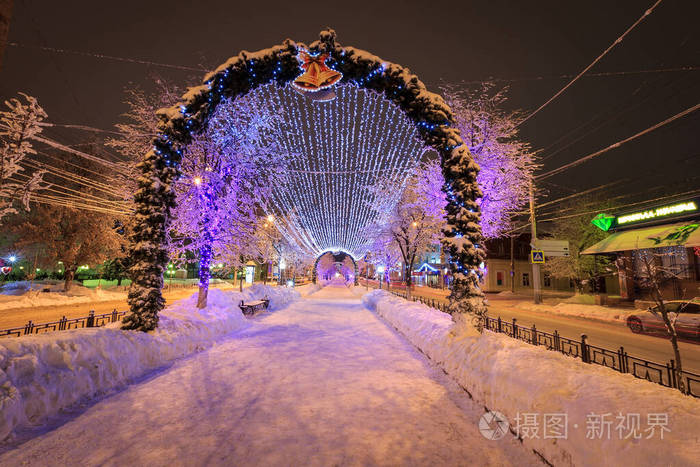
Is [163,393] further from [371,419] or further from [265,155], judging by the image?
[265,155]

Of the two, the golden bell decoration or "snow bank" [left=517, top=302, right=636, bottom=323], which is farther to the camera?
"snow bank" [left=517, top=302, right=636, bottom=323]

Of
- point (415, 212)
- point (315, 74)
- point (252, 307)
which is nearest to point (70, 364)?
point (315, 74)

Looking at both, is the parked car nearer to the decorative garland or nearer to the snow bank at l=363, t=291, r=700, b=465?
the decorative garland

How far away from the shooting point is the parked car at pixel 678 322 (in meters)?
10.5

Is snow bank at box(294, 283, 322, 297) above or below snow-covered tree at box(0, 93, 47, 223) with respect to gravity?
below

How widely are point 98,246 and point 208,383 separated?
2849cm

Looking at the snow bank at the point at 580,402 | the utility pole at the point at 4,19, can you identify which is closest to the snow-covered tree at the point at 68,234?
the utility pole at the point at 4,19

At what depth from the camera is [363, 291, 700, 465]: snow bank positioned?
2.48m

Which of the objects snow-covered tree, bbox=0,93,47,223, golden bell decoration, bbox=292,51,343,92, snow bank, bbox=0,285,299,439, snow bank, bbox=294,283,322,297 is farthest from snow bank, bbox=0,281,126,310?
golden bell decoration, bbox=292,51,343,92

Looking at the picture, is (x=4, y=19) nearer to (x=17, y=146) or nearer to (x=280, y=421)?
(x=280, y=421)

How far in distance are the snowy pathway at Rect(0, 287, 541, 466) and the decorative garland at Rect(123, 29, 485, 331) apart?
2.09 meters

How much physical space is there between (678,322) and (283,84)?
16.2 meters

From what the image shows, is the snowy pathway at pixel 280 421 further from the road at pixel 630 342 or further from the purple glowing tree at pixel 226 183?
the road at pixel 630 342

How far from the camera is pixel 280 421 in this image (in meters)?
4.38
